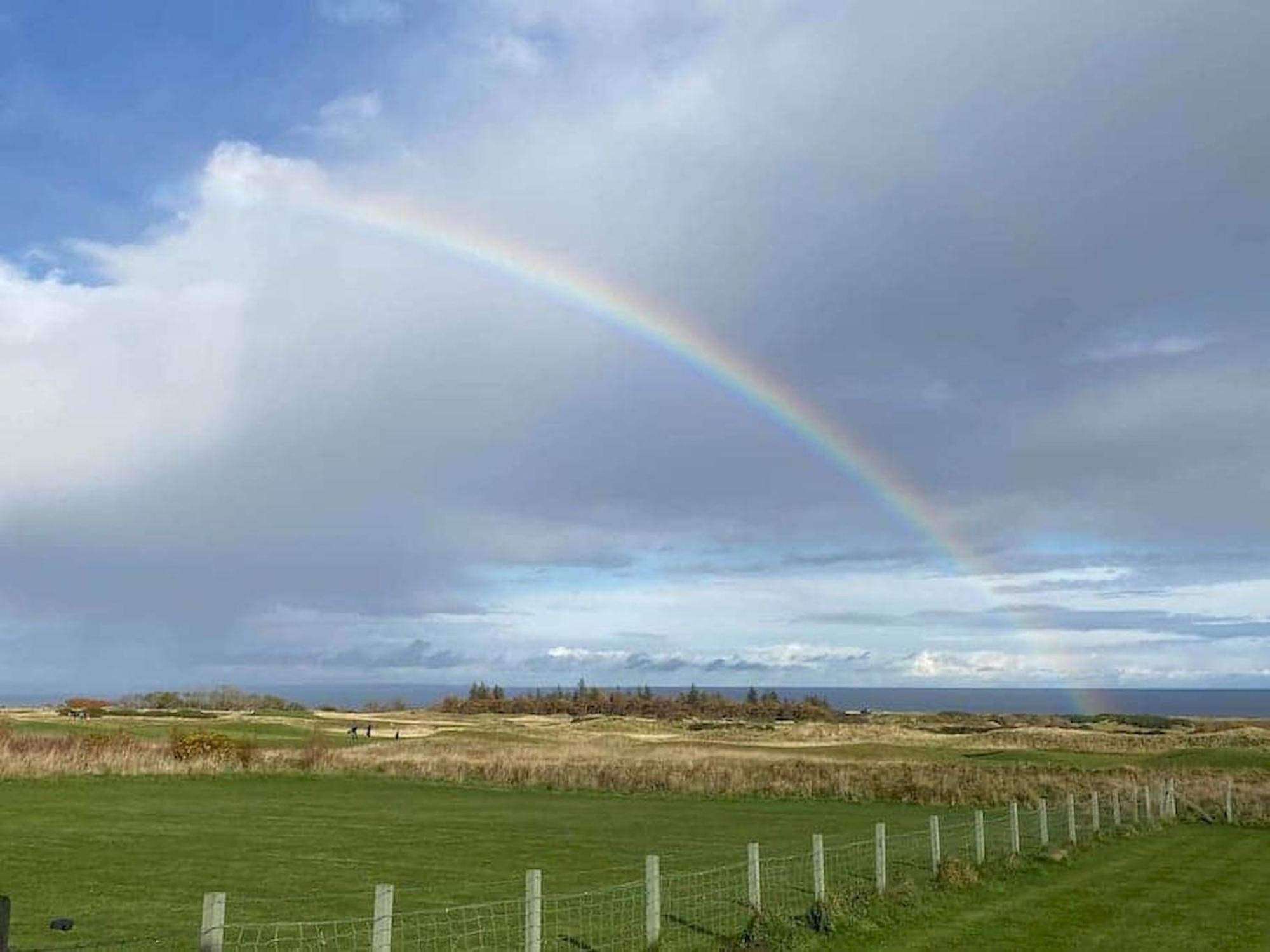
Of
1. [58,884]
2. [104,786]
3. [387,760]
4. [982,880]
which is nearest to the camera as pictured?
[58,884]

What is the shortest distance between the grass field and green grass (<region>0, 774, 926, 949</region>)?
→ 0.09 metres

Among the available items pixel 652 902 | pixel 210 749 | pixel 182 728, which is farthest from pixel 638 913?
pixel 182 728

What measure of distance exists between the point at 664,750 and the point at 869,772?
85.0 feet

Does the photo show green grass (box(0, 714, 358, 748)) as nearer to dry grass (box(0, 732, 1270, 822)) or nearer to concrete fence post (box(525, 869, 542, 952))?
dry grass (box(0, 732, 1270, 822))

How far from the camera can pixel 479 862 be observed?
2322cm

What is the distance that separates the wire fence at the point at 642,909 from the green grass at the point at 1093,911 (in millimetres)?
756

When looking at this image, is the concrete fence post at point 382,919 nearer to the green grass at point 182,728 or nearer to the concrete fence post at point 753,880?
the concrete fence post at point 753,880

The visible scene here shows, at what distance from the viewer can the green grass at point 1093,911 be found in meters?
15.1

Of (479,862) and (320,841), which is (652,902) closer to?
(479,862)

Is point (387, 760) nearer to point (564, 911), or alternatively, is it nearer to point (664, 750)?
point (664, 750)

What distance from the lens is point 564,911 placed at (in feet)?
56.4

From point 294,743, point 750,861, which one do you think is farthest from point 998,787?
point 294,743

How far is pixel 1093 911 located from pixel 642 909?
6709mm

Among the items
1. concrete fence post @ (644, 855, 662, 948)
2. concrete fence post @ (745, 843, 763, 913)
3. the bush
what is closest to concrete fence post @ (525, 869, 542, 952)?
concrete fence post @ (644, 855, 662, 948)
